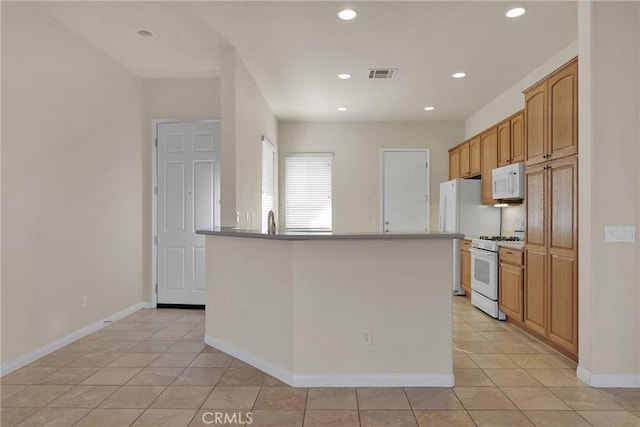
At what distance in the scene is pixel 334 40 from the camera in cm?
360

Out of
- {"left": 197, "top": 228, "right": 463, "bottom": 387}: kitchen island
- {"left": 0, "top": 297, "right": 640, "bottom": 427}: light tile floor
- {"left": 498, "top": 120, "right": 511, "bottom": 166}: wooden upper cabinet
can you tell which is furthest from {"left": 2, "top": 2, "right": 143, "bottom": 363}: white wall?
{"left": 498, "top": 120, "right": 511, "bottom": 166}: wooden upper cabinet

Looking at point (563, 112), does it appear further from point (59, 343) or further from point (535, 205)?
point (59, 343)

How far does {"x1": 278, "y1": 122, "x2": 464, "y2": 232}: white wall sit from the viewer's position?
6758mm

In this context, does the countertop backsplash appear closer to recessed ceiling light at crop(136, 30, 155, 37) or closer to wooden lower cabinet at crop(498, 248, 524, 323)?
wooden lower cabinet at crop(498, 248, 524, 323)

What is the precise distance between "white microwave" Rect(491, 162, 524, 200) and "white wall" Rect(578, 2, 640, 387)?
1.47 meters

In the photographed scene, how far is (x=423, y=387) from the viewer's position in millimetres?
2627

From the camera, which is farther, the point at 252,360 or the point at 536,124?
the point at 536,124

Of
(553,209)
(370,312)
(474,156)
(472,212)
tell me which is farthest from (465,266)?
(370,312)

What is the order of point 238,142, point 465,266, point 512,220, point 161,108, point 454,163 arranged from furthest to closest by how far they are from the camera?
point 454,163, point 465,266, point 512,220, point 161,108, point 238,142

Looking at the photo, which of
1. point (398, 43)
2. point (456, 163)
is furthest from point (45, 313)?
point (456, 163)

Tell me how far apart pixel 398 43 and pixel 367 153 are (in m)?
3.17

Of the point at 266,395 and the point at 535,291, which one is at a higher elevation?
the point at 535,291

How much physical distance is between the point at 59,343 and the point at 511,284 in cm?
435

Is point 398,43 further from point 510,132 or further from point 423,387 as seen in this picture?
point 423,387
